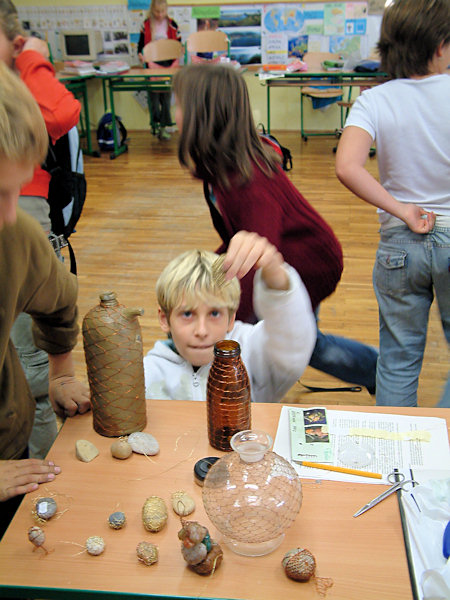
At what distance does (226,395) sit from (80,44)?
26.0ft

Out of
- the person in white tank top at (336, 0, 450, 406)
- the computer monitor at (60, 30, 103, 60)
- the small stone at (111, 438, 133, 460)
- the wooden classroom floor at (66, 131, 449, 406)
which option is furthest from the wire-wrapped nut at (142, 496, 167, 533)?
the computer monitor at (60, 30, 103, 60)

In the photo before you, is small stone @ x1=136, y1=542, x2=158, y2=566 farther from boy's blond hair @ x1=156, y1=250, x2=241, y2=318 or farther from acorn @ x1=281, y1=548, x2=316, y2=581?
boy's blond hair @ x1=156, y1=250, x2=241, y2=318

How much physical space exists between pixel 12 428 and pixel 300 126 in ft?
24.2

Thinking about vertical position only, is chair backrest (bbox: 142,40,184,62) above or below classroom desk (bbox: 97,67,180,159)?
above

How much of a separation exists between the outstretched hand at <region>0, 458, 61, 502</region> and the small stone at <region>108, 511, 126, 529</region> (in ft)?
0.59

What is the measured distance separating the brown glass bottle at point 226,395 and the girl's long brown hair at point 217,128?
861 mm

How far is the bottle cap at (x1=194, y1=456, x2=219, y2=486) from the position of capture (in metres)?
1.10

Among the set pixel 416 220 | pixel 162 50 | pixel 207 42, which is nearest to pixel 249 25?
pixel 207 42

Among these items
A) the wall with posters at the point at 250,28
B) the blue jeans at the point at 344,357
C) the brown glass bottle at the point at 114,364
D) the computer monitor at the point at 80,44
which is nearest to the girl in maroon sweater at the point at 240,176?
the blue jeans at the point at 344,357

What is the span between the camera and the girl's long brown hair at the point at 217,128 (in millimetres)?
1885

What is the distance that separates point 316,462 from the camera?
1.16 meters

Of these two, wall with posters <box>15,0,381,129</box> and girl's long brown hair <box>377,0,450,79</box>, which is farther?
wall with posters <box>15,0,381,129</box>

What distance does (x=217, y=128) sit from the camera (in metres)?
1.92

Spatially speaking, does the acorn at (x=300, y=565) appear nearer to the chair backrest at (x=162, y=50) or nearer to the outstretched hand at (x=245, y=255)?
the outstretched hand at (x=245, y=255)
